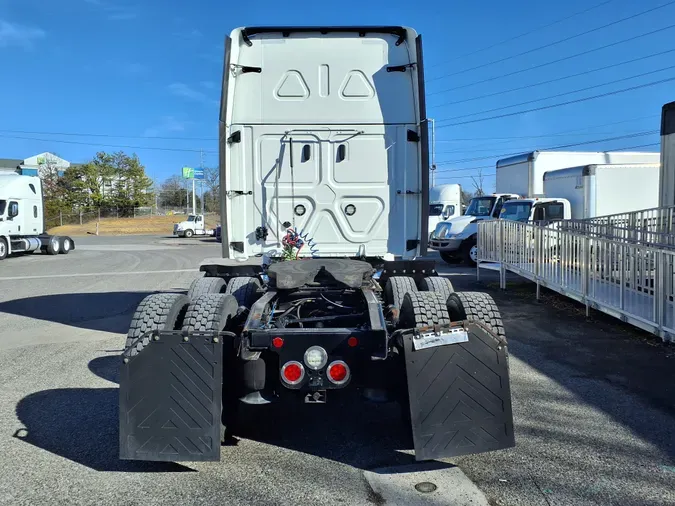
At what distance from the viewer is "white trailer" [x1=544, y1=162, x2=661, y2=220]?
15766 mm

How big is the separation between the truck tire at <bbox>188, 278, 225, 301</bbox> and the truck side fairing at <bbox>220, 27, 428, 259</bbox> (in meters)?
0.65

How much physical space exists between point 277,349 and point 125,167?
65102mm

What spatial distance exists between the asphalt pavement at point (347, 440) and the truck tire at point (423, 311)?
0.69m

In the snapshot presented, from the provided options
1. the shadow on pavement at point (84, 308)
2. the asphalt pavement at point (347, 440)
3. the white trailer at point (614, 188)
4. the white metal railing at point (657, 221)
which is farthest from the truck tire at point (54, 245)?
the white metal railing at point (657, 221)

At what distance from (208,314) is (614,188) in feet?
47.9

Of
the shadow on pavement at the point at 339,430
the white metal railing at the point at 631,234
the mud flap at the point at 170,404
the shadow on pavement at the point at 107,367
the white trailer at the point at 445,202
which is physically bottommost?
the shadow on pavement at the point at 339,430

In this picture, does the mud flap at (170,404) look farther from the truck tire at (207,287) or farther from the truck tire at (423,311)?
the truck tire at (207,287)

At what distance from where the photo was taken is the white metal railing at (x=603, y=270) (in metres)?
6.64

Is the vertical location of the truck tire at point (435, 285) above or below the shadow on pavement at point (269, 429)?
above

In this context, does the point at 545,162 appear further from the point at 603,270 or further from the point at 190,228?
the point at 190,228

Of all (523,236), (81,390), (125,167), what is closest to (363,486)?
(81,390)

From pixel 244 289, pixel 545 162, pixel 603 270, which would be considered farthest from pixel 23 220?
pixel 603 270

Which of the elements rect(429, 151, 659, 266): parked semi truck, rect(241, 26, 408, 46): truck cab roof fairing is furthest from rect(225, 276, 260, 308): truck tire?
Answer: rect(429, 151, 659, 266): parked semi truck

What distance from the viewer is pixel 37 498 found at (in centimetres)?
348
